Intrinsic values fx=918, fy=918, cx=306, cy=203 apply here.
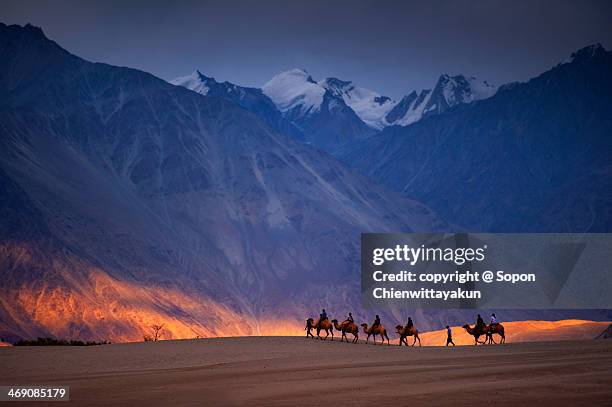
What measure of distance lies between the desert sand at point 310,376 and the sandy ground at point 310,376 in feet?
0.08

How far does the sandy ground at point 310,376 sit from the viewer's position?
17.9 meters

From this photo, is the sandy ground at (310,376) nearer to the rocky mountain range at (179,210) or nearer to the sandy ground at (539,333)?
the sandy ground at (539,333)

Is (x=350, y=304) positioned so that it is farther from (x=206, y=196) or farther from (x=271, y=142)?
(x=271, y=142)

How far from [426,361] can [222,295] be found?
92.3 metres

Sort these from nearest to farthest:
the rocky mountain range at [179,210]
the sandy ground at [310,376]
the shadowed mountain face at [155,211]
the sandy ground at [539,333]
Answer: the sandy ground at [310,376] < the sandy ground at [539,333] < the shadowed mountain face at [155,211] < the rocky mountain range at [179,210]

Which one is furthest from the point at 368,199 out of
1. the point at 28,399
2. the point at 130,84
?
the point at 28,399

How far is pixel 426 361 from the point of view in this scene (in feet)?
99.8

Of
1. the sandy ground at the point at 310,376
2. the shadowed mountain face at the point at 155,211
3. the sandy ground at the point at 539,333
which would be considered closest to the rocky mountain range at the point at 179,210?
the shadowed mountain face at the point at 155,211

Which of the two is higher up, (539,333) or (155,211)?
(155,211)

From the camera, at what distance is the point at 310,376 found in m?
24.3

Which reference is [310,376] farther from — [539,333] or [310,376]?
[539,333]

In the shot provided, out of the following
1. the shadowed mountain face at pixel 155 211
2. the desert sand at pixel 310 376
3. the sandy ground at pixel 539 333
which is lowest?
the desert sand at pixel 310 376

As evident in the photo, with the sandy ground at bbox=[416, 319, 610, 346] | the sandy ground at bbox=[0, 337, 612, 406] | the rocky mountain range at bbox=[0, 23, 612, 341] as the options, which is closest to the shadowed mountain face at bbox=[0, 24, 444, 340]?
the rocky mountain range at bbox=[0, 23, 612, 341]

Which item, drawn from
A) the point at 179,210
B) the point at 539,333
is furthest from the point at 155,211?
the point at 539,333
